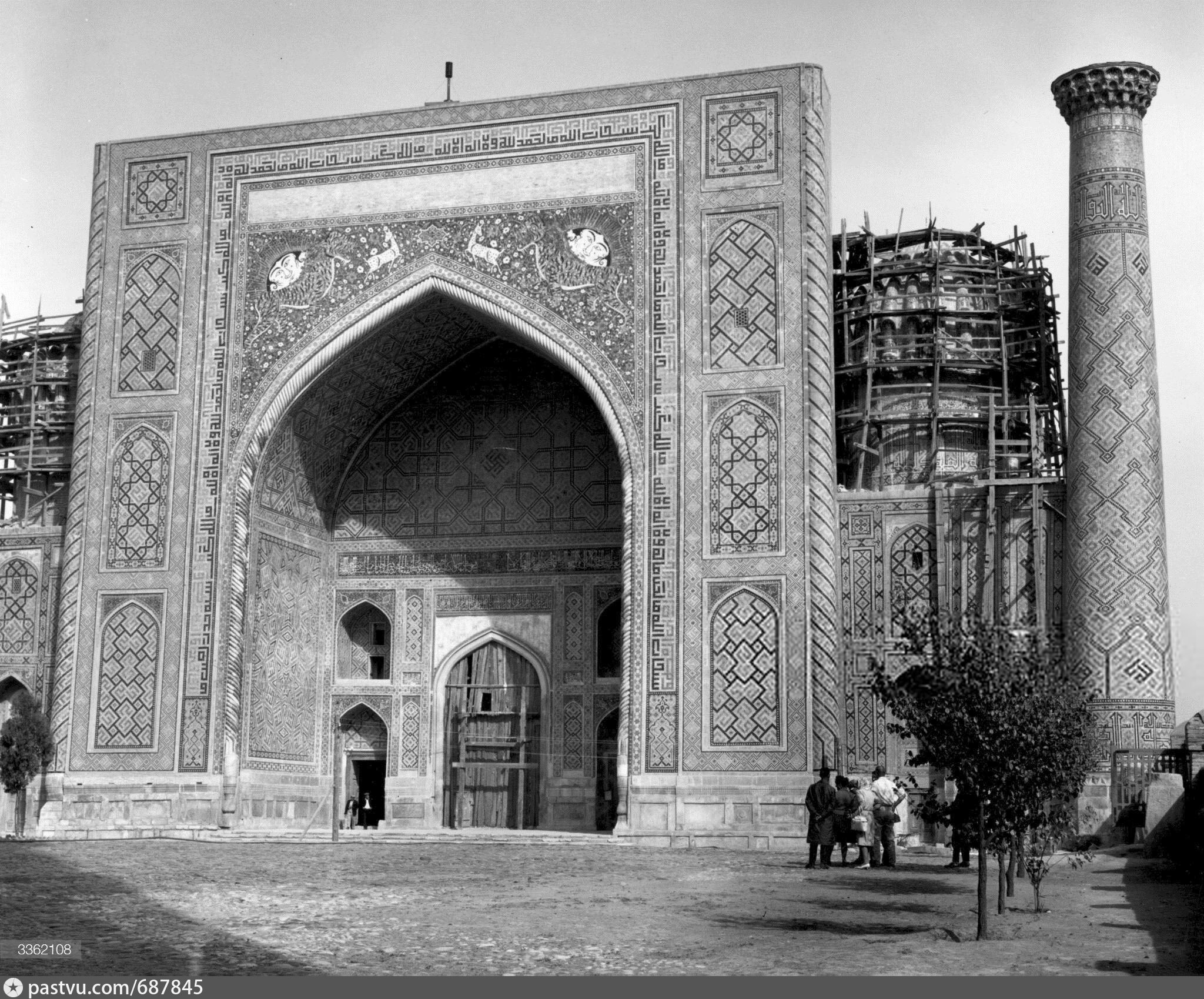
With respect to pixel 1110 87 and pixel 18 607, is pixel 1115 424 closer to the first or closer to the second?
pixel 1110 87

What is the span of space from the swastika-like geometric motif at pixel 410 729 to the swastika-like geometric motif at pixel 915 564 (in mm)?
5579

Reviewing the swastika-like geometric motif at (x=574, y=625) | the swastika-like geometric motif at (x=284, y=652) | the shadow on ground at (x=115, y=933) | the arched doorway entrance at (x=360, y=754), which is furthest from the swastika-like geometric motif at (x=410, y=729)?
the shadow on ground at (x=115, y=933)

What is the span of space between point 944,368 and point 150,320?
350 inches

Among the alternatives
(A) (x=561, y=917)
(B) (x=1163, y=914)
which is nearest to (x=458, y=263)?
(A) (x=561, y=917)

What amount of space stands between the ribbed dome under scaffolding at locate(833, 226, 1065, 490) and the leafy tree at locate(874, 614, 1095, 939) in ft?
32.2

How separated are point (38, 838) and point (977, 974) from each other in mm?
12128

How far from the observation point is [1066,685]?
8625 mm

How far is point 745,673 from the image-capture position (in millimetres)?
15727

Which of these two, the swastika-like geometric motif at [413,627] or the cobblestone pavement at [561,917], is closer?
the cobblestone pavement at [561,917]

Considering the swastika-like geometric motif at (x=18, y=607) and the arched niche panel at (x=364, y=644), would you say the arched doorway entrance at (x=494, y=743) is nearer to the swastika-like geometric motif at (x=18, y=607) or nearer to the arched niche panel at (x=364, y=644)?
the arched niche panel at (x=364, y=644)

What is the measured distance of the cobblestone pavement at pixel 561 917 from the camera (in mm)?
6652

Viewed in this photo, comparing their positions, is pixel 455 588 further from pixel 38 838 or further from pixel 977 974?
pixel 977 974

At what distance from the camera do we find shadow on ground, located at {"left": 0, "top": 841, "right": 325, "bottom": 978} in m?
6.31
